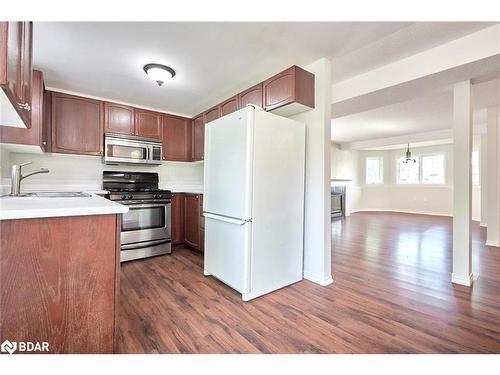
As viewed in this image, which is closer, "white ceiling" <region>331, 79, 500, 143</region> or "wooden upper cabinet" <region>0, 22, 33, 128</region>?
"wooden upper cabinet" <region>0, 22, 33, 128</region>

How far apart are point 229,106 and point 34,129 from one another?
217cm

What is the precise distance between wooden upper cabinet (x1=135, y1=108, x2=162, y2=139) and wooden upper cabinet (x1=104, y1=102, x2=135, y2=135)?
75mm

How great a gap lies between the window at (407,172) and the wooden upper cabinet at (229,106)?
24.3ft

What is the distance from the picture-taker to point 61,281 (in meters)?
1.08

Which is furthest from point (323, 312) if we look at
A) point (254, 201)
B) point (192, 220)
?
point (192, 220)

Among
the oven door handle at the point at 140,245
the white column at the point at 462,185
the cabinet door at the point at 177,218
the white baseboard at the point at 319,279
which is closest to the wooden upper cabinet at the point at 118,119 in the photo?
the cabinet door at the point at 177,218

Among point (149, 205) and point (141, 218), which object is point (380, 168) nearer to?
point (149, 205)

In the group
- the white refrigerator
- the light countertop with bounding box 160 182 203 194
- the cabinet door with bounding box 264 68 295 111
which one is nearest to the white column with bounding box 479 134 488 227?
the white refrigerator

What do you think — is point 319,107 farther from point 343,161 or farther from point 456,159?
point 343,161

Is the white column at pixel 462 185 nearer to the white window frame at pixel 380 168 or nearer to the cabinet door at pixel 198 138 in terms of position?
the cabinet door at pixel 198 138

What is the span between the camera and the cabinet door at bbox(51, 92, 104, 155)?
9.89 ft

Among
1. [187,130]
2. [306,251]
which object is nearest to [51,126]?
[187,130]

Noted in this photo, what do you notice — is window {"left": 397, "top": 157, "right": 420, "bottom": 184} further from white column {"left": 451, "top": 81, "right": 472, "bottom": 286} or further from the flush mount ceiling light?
the flush mount ceiling light
